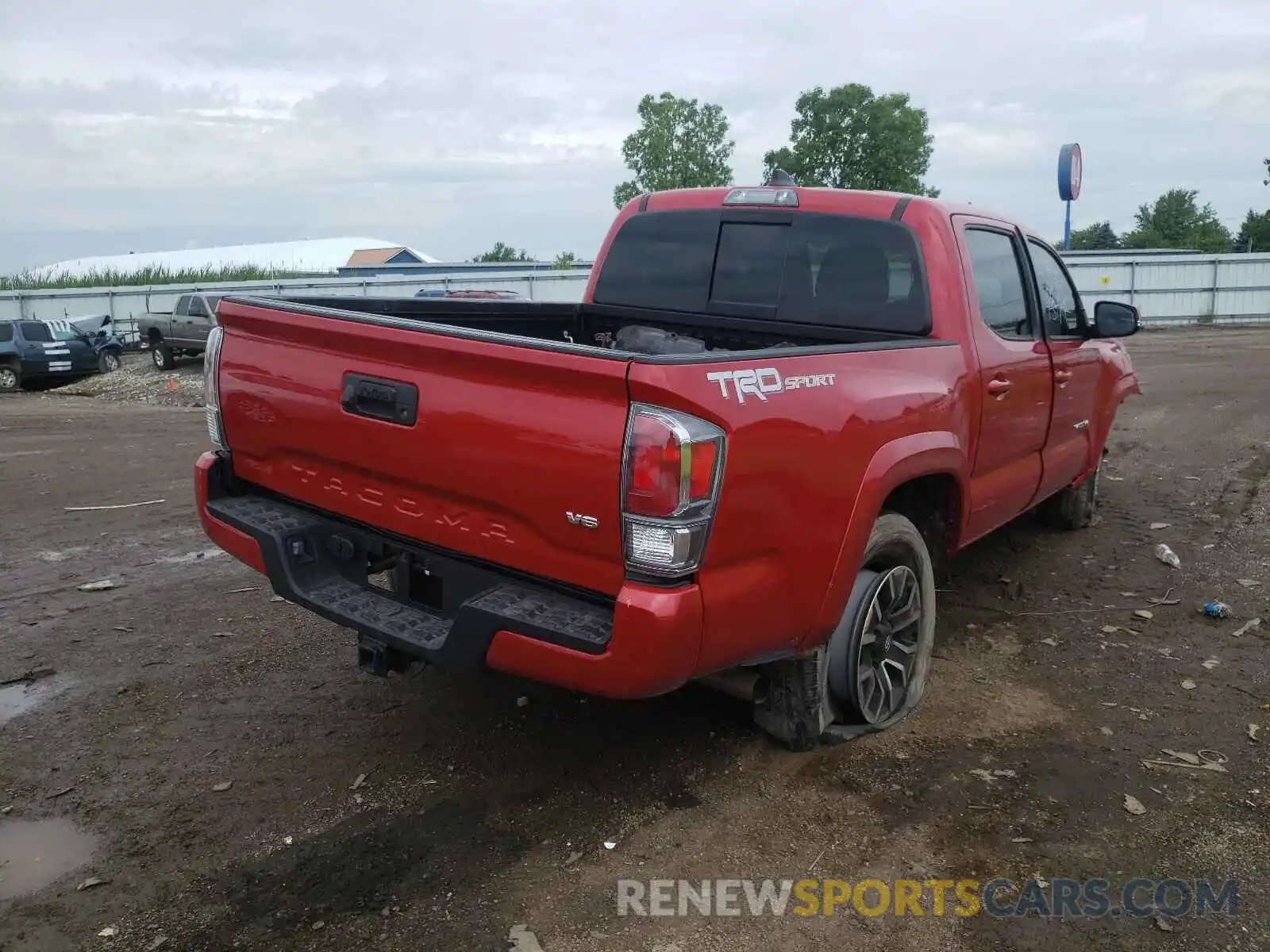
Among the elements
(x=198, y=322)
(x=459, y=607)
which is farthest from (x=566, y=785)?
(x=198, y=322)

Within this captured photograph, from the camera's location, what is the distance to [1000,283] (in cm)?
480

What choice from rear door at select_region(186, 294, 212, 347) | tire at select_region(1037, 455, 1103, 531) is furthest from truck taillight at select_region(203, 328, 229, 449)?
rear door at select_region(186, 294, 212, 347)

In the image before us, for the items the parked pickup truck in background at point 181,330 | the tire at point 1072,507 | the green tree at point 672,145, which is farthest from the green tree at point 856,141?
the tire at point 1072,507

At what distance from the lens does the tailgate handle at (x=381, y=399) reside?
3184mm

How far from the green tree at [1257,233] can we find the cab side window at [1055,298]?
50764mm

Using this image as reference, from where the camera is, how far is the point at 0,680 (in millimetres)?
4512

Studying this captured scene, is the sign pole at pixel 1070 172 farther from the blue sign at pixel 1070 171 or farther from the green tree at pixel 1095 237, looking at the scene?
the green tree at pixel 1095 237

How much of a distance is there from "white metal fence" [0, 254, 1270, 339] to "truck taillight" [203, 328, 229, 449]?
24.7 m

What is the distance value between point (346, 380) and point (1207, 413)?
1156 centimetres

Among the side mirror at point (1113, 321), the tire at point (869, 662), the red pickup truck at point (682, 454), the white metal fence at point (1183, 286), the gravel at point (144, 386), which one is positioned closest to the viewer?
the red pickup truck at point (682, 454)

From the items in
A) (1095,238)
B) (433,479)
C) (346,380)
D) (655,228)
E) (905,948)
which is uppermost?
(1095,238)

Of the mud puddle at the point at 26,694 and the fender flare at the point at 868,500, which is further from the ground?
the fender flare at the point at 868,500

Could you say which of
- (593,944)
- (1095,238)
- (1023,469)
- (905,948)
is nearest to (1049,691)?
(1023,469)

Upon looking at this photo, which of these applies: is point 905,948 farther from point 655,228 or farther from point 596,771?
point 655,228
